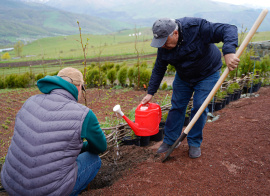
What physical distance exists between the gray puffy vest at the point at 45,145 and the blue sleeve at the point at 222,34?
1355mm

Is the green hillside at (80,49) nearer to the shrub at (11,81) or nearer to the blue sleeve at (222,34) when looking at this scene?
the shrub at (11,81)

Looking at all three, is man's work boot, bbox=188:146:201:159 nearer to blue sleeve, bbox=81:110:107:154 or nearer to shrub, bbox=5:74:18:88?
blue sleeve, bbox=81:110:107:154

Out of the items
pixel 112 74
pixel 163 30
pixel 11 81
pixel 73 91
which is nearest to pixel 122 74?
pixel 112 74

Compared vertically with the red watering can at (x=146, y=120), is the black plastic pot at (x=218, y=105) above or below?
below

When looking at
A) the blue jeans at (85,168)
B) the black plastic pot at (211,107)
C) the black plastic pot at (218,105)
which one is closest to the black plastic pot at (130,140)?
the blue jeans at (85,168)

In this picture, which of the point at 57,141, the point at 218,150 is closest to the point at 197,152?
the point at 218,150

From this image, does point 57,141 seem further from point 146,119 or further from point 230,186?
point 230,186

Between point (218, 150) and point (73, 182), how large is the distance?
1751 mm

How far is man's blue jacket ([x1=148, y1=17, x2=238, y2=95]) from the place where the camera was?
6.77 feet

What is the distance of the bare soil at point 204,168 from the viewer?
188 centimetres

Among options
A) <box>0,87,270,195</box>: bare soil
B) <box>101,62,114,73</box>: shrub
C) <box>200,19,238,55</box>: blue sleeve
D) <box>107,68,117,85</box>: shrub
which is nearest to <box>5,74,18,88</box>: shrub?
<box>101,62,114,73</box>: shrub

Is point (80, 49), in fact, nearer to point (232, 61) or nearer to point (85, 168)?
point (85, 168)

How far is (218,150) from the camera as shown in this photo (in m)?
2.50

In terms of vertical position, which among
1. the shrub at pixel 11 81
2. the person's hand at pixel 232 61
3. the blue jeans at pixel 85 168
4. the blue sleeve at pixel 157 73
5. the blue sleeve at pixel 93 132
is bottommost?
the shrub at pixel 11 81
